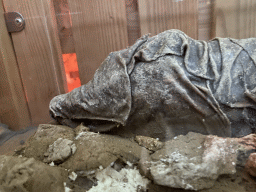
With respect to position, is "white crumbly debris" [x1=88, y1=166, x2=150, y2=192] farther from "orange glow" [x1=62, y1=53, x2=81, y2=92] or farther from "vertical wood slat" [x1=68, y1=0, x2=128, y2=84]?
"orange glow" [x1=62, y1=53, x2=81, y2=92]

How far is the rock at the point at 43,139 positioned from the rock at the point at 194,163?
61 centimetres

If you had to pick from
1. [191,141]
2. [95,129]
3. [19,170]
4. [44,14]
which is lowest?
[95,129]

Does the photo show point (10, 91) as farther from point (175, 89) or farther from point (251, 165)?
point (251, 165)

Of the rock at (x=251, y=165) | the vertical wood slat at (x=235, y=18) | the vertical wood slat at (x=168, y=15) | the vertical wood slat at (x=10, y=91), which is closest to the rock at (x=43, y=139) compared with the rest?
the vertical wood slat at (x=10, y=91)

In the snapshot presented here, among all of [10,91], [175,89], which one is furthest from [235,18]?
[10,91]

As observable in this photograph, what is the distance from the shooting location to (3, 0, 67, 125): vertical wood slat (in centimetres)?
178

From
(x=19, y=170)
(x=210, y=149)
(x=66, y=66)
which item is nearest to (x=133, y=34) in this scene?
(x=66, y=66)

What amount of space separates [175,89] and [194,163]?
47 centimetres

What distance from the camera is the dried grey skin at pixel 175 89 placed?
1161 mm

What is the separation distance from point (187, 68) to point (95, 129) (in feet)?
2.43

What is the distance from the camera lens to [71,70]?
2080mm

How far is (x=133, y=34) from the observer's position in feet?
5.86

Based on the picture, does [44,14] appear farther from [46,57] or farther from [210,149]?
[210,149]

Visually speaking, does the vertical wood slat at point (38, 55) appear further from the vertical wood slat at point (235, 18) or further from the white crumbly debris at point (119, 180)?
the vertical wood slat at point (235, 18)
